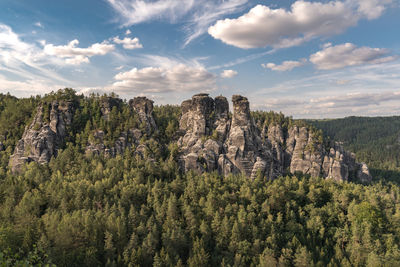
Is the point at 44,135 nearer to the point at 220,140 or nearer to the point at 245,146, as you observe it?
Result: the point at 220,140

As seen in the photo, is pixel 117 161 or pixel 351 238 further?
pixel 117 161

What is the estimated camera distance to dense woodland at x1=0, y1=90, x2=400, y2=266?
58.9 metres

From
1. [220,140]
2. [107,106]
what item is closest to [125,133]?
[107,106]

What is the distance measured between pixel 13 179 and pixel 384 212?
133 meters

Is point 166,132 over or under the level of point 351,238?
over

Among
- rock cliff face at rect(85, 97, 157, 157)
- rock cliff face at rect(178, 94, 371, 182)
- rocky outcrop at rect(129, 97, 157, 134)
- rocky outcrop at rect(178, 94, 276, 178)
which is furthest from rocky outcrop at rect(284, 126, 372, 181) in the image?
rock cliff face at rect(85, 97, 157, 157)

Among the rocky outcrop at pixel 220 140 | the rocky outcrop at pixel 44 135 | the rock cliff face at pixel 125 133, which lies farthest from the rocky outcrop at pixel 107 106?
the rocky outcrop at pixel 220 140

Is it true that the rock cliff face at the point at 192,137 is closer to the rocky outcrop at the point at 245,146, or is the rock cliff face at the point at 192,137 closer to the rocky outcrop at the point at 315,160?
the rocky outcrop at the point at 245,146

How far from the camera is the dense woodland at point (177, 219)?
5891 centimetres

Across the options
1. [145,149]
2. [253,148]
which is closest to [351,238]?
[253,148]

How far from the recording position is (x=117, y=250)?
63.3 metres

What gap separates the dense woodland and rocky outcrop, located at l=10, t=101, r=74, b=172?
8254 mm

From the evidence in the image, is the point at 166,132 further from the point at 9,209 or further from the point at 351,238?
the point at 351,238

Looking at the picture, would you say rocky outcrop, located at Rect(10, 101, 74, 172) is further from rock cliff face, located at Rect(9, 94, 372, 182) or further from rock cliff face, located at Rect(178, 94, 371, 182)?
rock cliff face, located at Rect(178, 94, 371, 182)
